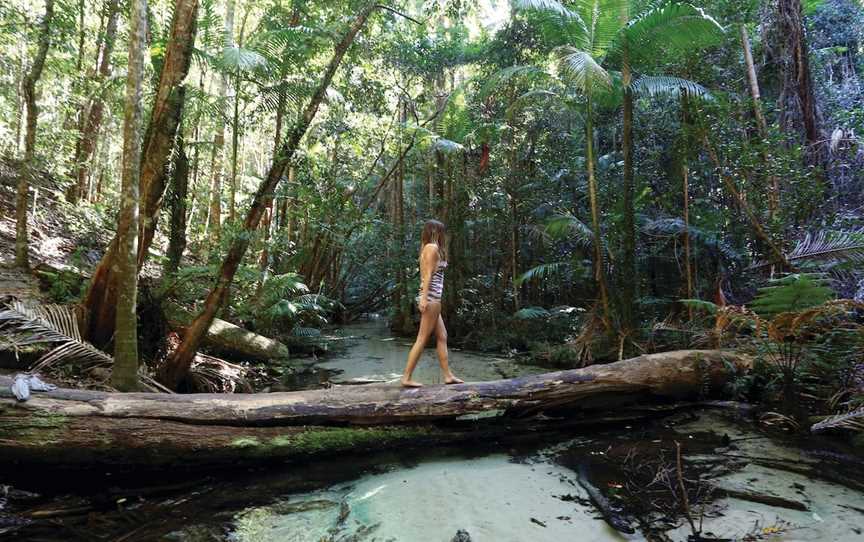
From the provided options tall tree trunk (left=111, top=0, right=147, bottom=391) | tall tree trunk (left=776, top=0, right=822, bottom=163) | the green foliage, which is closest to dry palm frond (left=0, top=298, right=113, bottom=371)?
tall tree trunk (left=111, top=0, right=147, bottom=391)

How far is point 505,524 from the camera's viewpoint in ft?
9.68

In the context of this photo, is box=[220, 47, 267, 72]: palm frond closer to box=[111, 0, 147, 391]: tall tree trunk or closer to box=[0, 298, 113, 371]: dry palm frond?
box=[111, 0, 147, 391]: tall tree trunk

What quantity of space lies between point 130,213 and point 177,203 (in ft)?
7.52

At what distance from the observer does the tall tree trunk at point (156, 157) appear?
551 cm

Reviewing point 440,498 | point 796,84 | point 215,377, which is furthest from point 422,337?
point 796,84

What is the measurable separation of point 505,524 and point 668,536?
3.09 ft

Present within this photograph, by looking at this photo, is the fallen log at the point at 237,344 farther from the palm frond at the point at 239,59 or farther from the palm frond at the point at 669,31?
the palm frond at the point at 669,31

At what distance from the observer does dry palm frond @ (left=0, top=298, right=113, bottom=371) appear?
4.75m

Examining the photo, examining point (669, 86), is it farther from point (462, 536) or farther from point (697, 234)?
point (462, 536)

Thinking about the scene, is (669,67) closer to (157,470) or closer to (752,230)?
(752,230)

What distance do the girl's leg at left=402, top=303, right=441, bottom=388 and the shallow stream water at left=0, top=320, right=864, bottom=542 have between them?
680 mm

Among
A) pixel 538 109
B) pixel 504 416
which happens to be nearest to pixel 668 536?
pixel 504 416

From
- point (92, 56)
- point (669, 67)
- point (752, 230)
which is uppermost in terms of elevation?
point (92, 56)

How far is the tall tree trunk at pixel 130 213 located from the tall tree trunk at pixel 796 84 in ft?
32.9
